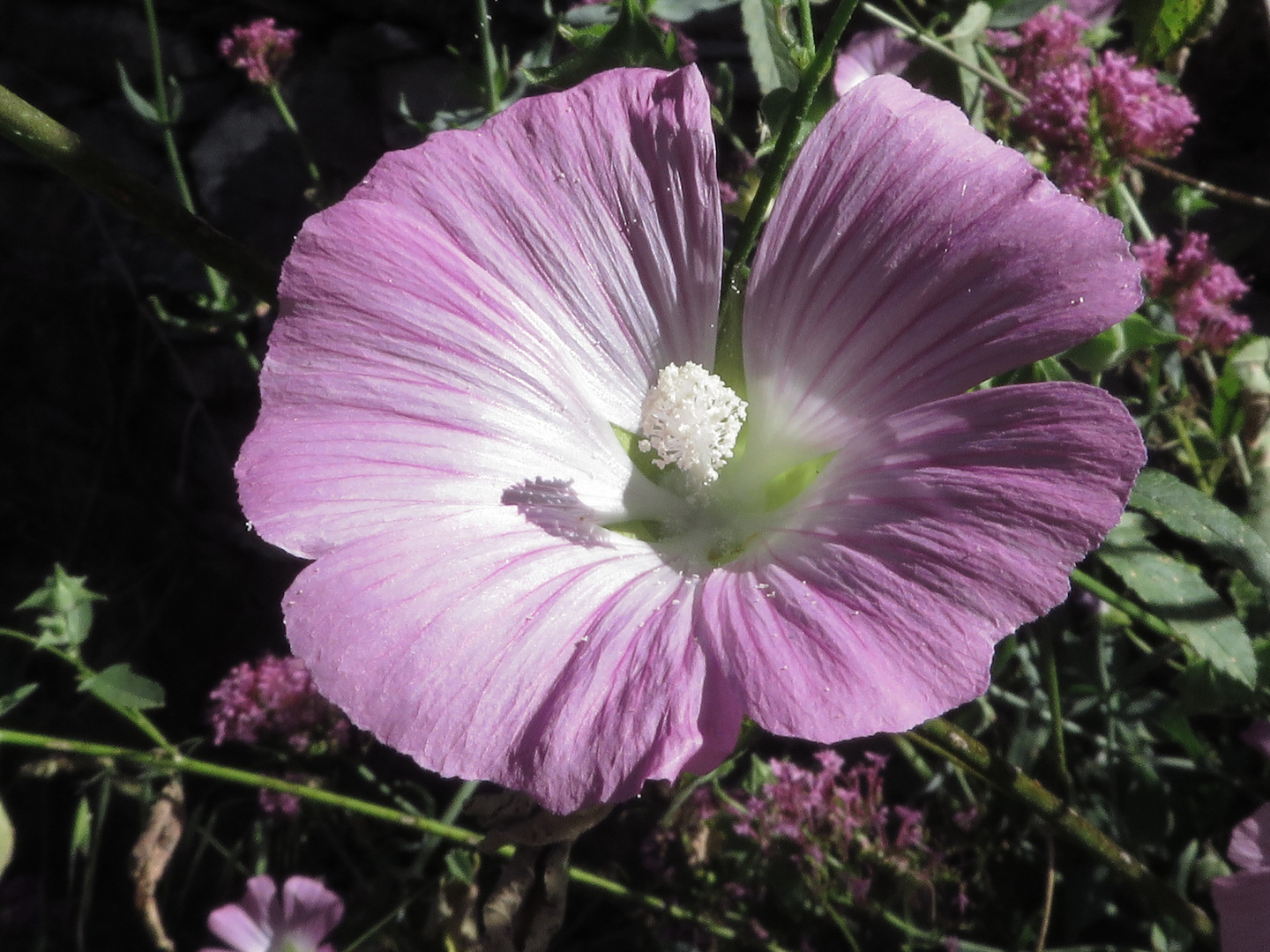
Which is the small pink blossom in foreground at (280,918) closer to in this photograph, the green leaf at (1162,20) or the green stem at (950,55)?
the green stem at (950,55)

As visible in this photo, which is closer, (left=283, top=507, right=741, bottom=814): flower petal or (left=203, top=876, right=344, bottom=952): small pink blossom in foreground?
(left=283, top=507, right=741, bottom=814): flower petal

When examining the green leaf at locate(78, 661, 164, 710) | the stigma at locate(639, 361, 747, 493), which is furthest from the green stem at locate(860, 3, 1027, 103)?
the green leaf at locate(78, 661, 164, 710)

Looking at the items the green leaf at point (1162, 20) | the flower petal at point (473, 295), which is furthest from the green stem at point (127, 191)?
the green leaf at point (1162, 20)

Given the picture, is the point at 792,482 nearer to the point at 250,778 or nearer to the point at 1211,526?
the point at 1211,526

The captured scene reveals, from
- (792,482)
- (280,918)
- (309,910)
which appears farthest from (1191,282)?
(280,918)

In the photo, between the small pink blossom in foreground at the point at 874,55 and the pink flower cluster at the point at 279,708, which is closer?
the small pink blossom in foreground at the point at 874,55

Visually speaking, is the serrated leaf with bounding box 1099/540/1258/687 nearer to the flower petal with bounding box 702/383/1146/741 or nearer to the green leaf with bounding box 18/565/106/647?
the flower petal with bounding box 702/383/1146/741
